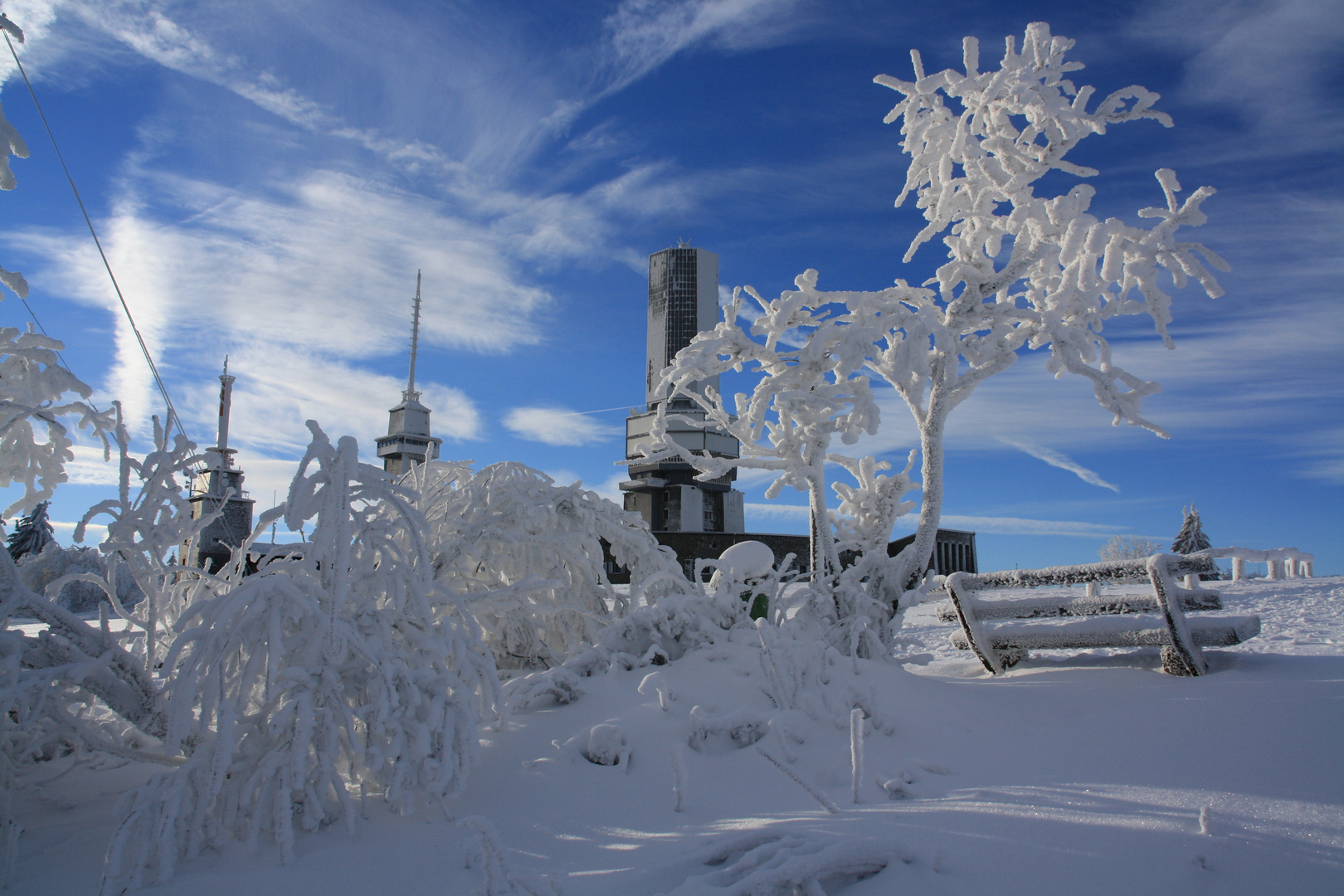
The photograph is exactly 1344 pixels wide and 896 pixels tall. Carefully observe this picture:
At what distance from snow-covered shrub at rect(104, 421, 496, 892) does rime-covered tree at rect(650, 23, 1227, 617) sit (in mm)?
3640

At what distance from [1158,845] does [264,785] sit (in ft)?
11.8

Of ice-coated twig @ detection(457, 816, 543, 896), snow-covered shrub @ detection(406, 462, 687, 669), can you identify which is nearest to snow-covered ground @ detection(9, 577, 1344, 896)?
ice-coated twig @ detection(457, 816, 543, 896)

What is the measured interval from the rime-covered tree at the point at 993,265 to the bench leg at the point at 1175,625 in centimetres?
152

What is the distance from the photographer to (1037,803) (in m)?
3.19

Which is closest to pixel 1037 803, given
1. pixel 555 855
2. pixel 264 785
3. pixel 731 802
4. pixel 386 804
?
pixel 731 802

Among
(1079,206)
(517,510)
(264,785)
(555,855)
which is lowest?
(555,855)

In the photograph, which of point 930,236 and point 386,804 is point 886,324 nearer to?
point 930,236

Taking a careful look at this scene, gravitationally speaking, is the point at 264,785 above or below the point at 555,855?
above

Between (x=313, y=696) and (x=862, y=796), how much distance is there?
2.70 meters

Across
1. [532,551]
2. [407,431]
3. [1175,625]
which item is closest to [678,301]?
[407,431]

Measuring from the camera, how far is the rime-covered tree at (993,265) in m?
6.03

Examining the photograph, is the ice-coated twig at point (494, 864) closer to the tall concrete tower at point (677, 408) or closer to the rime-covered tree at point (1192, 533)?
the tall concrete tower at point (677, 408)

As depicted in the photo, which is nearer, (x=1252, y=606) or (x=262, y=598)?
(x=262, y=598)

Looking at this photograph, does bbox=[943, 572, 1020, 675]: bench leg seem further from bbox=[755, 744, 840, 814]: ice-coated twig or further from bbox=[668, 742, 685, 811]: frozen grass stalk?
bbox=[668, 742, 685, 811]: frozen grass stalk
